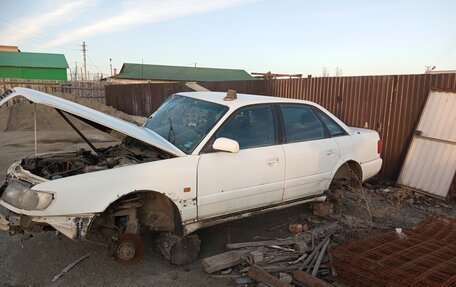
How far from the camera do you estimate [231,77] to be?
45.2m

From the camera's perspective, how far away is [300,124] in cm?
491

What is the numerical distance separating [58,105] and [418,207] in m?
5.74

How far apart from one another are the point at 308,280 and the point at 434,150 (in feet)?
15.8

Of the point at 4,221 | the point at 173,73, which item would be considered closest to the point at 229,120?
the point at 4,221

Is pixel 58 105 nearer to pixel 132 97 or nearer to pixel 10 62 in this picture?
pixel 132 97

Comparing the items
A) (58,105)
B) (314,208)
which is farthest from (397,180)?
(58,105)

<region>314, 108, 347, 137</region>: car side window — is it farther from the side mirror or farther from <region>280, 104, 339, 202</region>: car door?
the side mirror

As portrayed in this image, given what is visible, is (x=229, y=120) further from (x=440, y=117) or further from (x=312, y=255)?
(x=440, y=117)

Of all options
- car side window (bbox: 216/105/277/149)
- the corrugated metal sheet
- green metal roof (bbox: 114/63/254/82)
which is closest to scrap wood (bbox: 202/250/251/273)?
car side window (bbox: 216/105/277/149)

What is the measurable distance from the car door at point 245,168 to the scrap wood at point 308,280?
1082 millimetres

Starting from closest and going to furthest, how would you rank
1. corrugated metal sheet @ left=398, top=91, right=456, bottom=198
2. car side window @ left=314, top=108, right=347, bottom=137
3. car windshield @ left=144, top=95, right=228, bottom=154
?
car windshield @ left=144, top=95, right=228, bottom=154
car side window @ left=314, top=108, right=347, bottom=137
corrugated metal sheet @ left=398, top=91, right=456, bottom=198

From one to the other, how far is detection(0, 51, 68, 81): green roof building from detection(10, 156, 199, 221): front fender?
40.3 metres

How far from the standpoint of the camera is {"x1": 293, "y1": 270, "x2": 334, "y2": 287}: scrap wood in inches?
→ 125

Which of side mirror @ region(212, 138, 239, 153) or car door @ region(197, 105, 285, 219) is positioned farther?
car door @ region(197, 105, 285, 219)
